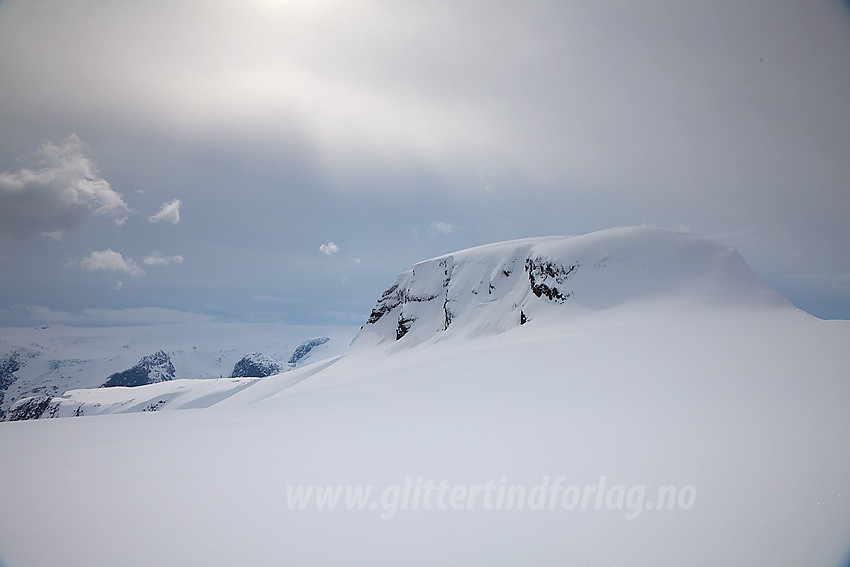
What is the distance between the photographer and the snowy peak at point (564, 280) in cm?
2708

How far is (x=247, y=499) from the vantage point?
12.5 feet

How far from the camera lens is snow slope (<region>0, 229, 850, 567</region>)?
9.94 feet

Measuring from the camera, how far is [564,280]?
111 ft

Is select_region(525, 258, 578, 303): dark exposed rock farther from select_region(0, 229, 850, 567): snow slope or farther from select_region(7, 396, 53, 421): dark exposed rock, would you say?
select_region(7, 396, 53, 421): dark exposed rock

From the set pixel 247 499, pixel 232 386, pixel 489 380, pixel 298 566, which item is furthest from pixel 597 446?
pixel 232 386

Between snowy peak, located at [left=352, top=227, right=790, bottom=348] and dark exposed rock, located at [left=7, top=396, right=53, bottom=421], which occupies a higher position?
snowy peak, located at [left=352, top=227, right=790, bottom=348]

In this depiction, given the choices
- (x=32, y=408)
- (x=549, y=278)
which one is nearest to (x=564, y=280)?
(x=549, y=278)

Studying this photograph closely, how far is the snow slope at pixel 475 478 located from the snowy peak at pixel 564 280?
62.7ft

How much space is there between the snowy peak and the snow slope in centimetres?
1911

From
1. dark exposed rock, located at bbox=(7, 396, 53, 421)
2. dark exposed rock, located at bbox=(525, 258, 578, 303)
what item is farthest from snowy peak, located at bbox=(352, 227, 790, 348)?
dark exposed rock, located at bbox=(7, 396, 53, 421)

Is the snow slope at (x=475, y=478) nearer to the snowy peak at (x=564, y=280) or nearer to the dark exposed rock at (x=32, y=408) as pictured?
the snowy peak at (x=564, y=280)

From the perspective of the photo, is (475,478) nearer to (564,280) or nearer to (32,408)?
(564,280)

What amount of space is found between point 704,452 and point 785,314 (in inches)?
883

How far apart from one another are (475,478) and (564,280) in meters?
32.2
